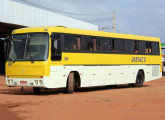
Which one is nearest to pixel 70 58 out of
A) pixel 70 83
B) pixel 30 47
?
pixel 70 83

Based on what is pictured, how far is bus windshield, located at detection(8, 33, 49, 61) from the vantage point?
56.3 feet

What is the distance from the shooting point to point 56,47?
17.6 metres

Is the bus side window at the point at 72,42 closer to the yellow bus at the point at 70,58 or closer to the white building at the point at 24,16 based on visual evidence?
the yellow bus at the point at 70,58

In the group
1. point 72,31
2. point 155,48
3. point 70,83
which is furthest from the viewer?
point 155,48

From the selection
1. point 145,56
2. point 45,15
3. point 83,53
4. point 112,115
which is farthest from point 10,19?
point 112,115

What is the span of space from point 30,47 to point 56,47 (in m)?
1.20

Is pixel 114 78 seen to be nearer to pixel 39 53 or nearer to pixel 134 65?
pixel 134 65

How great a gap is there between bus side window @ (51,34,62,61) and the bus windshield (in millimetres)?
329

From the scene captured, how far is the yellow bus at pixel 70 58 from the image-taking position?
56.5 ft

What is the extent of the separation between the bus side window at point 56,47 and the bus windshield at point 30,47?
0.33m

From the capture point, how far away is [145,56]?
24766 mm

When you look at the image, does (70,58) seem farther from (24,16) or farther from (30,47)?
(24,16)

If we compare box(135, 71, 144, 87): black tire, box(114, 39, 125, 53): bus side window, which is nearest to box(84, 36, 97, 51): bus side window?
box(114, 39, 125, 53): bus side window

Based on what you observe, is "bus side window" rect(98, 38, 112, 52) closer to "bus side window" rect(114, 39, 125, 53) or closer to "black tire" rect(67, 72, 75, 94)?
→ "bus side window" rect(114, 39, 125, 53)
